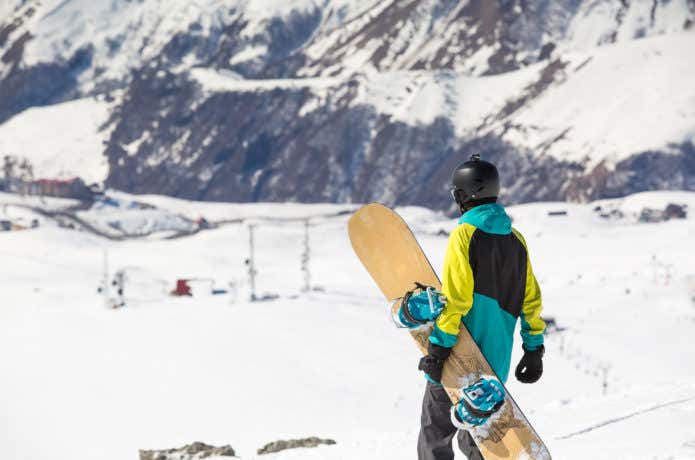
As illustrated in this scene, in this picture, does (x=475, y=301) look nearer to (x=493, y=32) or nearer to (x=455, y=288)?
(x=455, y=288)

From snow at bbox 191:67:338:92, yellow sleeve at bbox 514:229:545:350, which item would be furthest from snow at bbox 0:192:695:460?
snow at bbox 191:67:338:92

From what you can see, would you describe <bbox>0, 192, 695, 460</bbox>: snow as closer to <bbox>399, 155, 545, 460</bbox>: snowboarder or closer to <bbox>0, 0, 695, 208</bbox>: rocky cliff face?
<bbox>399, 155, 545, 460</bbox>: snowboarder

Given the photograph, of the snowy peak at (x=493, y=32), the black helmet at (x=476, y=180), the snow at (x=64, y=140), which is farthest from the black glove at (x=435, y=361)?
the snow at (x=64, y=140)

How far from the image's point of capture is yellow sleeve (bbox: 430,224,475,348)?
18.2 ft

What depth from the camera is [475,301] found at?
5.72m

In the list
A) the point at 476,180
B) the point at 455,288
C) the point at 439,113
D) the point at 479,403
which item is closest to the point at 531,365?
the point at 479,403

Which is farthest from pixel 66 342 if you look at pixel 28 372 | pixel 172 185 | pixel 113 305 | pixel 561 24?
pixel 561 24

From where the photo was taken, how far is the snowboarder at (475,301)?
5.58 meters

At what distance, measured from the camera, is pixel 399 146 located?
150 m

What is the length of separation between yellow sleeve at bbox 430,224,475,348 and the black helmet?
12.6 inches

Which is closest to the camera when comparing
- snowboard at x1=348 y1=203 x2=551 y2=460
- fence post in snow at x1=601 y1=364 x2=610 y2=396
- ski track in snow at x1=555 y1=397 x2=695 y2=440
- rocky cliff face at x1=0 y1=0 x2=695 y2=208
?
snowboard at x1=348 y1=203 x2=551 y2=460

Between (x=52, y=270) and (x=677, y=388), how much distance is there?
192 feet

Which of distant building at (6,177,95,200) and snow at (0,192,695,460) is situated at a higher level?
distant building at (6,177,95,200)

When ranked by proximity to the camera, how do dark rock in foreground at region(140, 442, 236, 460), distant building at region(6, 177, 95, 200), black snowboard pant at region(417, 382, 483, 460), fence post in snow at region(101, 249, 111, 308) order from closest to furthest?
black snowboard pant at region(417, 382, 483, 460), dark rock in foreground at region(140, 442, 236, 460), fence post in snow at region(101, 249, 111, 308), distant building at region(6, 177, 95, 200)
